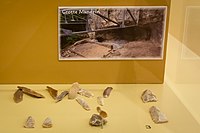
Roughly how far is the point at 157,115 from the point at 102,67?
33 centimetres

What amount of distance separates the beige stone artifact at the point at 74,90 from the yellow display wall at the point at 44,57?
0.20 ft

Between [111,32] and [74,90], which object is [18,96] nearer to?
[74,90]

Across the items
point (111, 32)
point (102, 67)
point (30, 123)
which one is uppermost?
point (111, 32)

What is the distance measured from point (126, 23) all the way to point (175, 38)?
0.86 feet

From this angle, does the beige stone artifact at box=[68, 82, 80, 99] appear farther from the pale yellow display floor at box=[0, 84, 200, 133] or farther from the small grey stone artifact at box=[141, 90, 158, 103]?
the small grey stone artifact at box=[141, 90, 158, 103]

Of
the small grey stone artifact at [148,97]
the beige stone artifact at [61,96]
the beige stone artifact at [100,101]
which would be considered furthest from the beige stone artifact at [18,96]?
the small grey stone artifact at [148,97]

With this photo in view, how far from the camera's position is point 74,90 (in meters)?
1.18

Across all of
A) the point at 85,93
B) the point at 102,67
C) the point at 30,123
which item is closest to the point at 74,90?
the point at 85,93

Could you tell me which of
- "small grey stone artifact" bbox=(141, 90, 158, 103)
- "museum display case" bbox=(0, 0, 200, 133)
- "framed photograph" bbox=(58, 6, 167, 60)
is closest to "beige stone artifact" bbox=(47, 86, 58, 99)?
"museum display case" bbox=(0, 0, 200, 133)

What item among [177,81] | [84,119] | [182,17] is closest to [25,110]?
[84,119]

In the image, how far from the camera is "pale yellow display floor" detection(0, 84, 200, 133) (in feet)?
3.14

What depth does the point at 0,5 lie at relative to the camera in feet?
3.84

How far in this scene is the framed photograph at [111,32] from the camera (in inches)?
47.5

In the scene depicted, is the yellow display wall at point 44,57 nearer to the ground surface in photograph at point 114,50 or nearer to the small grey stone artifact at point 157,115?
the ground surface in photograph at point 114,50
